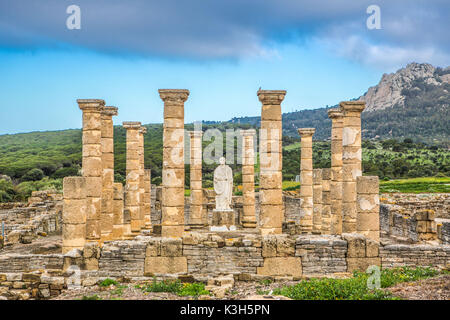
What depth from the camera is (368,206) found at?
638 inches

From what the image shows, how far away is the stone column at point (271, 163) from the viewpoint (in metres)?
16.6

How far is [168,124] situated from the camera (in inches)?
659

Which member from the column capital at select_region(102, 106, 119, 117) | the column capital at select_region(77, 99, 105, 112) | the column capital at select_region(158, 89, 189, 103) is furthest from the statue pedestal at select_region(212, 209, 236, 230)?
the column capital at select_region(77, 99, 105, 112)

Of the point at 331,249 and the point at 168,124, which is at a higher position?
the point at 168,124

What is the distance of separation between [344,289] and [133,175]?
14440 mm

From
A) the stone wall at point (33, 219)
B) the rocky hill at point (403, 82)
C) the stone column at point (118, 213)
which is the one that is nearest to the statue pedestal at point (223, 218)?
the stone column at point (118, 213)

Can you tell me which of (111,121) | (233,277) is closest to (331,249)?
(233,277)

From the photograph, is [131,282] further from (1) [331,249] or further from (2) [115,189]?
(2) [115,189]

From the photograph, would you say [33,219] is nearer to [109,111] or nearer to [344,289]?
[109,111]

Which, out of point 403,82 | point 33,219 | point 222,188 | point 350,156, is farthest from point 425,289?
point 403,82

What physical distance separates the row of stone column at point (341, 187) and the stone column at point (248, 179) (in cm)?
234

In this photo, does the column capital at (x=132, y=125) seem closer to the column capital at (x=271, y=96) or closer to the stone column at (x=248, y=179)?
the stone column at (x=248, y=179)

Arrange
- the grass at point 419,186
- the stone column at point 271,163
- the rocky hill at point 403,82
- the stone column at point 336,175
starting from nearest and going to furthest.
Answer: the stone column at point 271,163
the stone column at point 336,175
the grass at point 419,186
the rocky hill at point 403,82
